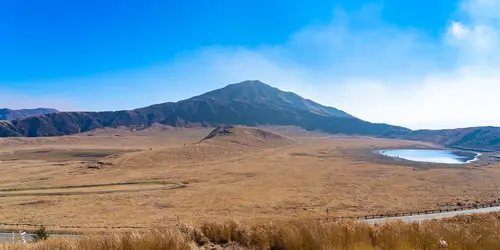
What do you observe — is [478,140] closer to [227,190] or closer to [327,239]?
[227,190]

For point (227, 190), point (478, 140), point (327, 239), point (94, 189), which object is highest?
point (478, 140)

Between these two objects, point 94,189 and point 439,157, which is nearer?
point 94,189

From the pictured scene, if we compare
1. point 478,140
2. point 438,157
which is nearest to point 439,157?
point 438,157

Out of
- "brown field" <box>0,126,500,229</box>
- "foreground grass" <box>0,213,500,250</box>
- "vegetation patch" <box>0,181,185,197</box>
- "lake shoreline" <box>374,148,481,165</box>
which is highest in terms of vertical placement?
"foreground grass" <box>0,213,500,250</box>

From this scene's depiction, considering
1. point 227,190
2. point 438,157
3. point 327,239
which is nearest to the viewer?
point 327,239

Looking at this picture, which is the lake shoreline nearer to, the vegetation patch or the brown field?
the brown field

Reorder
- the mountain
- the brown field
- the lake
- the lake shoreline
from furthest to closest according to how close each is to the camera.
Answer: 1. the mountain
2. the lake
3. the lake shoreline
4. the brown field

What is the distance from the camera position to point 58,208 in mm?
44969

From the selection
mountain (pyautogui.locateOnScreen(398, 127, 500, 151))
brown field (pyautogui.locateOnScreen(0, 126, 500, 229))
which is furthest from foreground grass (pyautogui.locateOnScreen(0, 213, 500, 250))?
mountain (pyautogui.locateOnScreen(398, 127, 500, 151))

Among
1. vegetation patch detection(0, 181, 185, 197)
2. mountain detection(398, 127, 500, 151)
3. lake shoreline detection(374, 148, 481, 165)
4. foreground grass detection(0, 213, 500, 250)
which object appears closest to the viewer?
foreground grass detection(0, 213, 500, 250)

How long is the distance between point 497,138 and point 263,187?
158 m

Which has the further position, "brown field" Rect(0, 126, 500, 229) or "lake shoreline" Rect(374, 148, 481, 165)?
"lake shoreline" Rect(374, 148, 481, 165)

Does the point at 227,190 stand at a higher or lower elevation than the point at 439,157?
lower

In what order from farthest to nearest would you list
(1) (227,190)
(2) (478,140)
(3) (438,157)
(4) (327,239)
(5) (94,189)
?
(2) (478,140)
(3) (438,157)
(5) (94,189)
(1) (227,190)
(4) (327,239)
